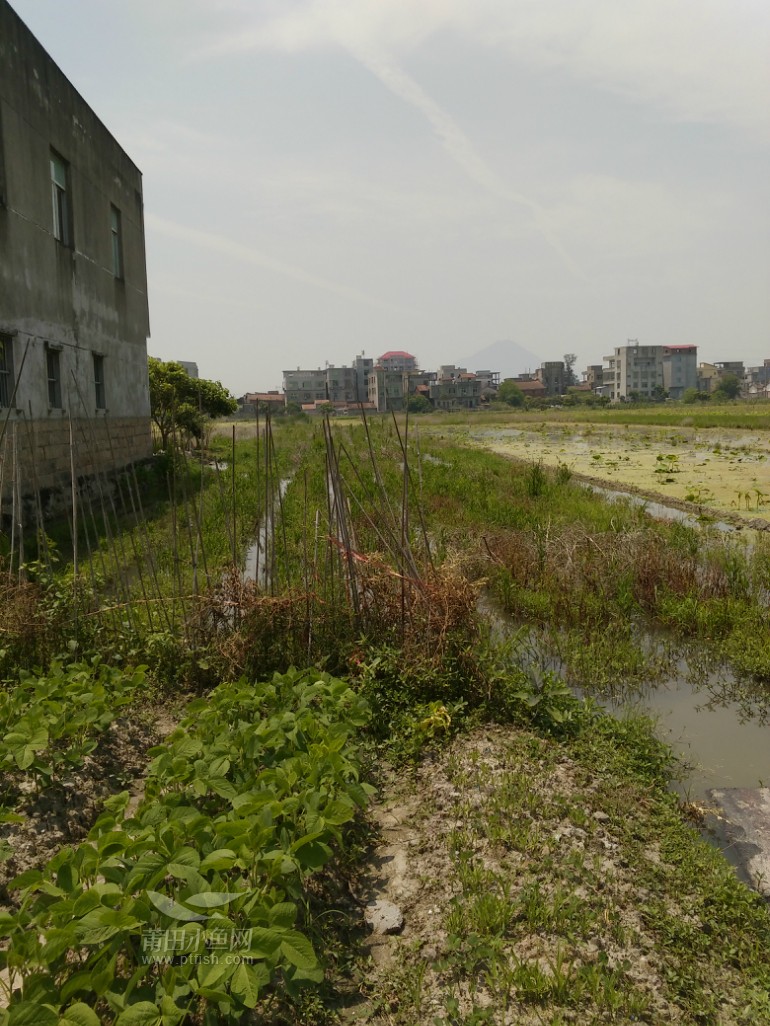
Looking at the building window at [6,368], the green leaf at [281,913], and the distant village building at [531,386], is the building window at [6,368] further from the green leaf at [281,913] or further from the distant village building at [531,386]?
the distant village building at [531,386]

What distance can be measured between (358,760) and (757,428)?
112 feet

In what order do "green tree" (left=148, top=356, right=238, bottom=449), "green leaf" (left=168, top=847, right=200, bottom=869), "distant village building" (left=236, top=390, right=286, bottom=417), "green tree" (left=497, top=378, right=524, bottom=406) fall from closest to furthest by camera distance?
"green leaf" (left=168, top=847, right=200, bottom=869), "distant village building" (left=236, top=390, right=286, bottom=417), "green tree" (left=148, top=356, right=238, bottom=449), "green tree" (left=497, top=378, right=524, bottom=406)

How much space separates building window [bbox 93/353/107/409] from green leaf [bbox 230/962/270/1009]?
12.1 meters

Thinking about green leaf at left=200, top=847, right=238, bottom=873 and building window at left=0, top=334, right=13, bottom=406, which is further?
building window at left=0, top=334, right=13, bottom=406

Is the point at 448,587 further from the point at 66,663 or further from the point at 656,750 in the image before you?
the point at 66,663

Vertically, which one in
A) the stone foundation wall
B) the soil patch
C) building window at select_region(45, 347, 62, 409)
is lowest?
the soil patch

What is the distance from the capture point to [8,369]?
907 cm

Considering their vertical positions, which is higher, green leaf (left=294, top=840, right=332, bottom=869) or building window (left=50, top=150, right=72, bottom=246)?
building window (left=50, top=150, right=72, bottom=246)

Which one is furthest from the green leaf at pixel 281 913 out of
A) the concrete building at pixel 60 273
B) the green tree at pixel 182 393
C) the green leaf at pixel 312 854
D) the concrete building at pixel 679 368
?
the concrete building at pixel 679 368

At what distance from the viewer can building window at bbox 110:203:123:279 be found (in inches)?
551

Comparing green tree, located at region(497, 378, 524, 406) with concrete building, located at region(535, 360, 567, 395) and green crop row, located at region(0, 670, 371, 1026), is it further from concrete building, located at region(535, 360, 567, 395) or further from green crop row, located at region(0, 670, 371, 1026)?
green crop row, located at region(0, 670, 371, 1026)

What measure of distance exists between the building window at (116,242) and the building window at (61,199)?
2.40 meters

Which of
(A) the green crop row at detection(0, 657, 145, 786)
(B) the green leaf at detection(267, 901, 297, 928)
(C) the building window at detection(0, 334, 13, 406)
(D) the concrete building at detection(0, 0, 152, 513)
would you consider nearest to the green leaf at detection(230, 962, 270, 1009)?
(B) the green leaf at detection(267, 901, 297, 928)

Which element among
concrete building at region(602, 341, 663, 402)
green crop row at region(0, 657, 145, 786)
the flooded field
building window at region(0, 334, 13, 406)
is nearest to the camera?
green crop row at region(0, 657, 145, 786)
